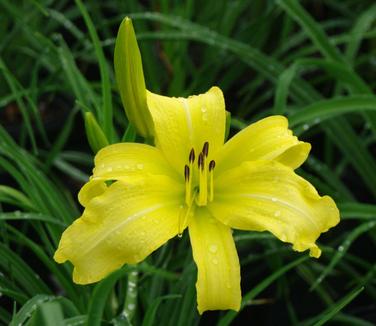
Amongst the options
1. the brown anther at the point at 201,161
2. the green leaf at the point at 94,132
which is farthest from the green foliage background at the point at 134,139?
the brown anther at the point at 201,161

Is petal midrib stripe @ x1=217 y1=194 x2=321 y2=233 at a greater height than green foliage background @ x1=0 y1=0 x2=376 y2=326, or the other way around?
petal midrib stripe @ x1=217 y1=194 x2=321 y2=233

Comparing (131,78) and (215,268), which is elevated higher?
(131,78)

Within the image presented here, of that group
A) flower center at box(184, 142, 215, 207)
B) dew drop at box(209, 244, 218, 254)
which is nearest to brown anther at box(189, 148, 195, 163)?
flower center at box(184, 142, 215, 207)

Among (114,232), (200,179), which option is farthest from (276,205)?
(114,232)

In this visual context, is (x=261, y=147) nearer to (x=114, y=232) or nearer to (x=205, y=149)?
(x=205, y=149)

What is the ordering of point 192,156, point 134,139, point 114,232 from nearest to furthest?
point 114,232 < point 192,156 < point 134,139

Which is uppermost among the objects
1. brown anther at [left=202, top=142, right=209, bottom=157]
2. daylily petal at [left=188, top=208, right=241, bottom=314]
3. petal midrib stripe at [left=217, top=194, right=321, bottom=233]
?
→ brown anther at [left=202, top=142, right=209, bottom=157]

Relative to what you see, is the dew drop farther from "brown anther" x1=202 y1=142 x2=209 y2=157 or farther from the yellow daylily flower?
"brown anther" x1=202 y1=142 x2=209 y2=157
